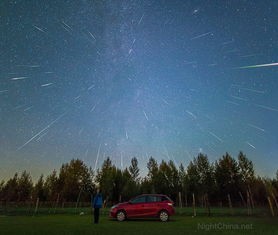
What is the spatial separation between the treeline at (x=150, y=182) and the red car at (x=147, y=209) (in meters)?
41.2

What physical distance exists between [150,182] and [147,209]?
163 ft

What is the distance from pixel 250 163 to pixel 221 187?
1064 cm

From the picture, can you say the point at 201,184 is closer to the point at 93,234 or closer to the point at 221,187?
the point at 221,187

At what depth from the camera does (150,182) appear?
197ft

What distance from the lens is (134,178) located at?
61.3 m

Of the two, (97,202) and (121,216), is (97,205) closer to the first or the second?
(97,202)

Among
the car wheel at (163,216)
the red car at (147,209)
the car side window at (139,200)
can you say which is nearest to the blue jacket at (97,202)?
the red car at (147,209)

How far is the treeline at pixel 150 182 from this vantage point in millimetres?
54969

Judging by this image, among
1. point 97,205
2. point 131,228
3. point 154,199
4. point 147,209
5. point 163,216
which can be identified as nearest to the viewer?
point 131,228

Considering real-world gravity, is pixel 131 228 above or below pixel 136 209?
below

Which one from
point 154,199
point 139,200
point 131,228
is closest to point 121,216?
point 139,200

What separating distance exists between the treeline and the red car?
1621 inches

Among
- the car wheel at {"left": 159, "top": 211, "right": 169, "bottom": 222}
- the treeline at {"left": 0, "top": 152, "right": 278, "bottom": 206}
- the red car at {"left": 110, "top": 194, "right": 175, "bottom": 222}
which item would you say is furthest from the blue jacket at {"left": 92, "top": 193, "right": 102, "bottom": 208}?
the treeline at {"left": 0, "top": 152, "right": 278, "bottom": 206}

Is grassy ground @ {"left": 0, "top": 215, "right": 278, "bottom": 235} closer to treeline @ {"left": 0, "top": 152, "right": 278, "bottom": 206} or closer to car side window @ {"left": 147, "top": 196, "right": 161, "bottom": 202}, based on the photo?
car side window @ {"left": 147, "top": 196, "right": 161, "bottom": 202}
